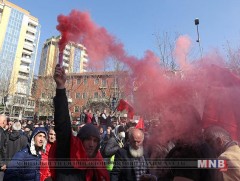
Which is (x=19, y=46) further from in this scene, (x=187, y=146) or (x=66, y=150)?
(x=187, y=146)

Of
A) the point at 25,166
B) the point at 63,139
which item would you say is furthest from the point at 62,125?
the point at 25,166

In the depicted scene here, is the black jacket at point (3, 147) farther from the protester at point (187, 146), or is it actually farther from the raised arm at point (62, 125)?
the protester at point (187, 146)

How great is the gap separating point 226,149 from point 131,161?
1.65m

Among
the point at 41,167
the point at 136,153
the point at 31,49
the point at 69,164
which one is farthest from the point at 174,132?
the point at 31,49

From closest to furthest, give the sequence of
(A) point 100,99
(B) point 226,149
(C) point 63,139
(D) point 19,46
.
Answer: (C) point 63,139 < (B) point 226,149 < (A) point 100,99 < (D) point 19,46

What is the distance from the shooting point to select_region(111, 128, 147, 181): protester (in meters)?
3.86

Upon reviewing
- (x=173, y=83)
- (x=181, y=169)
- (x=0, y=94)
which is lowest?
(x=181, y=169)

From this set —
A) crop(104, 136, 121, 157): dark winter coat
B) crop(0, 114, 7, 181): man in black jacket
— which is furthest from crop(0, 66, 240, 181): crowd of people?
crop(0, 114, 7, 181): man in black jacket

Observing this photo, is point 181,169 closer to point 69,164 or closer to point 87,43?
point 69,164

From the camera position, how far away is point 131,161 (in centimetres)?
394

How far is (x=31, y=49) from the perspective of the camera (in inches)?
3145

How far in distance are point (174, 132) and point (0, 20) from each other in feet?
259

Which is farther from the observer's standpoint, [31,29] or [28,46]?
[31,29]

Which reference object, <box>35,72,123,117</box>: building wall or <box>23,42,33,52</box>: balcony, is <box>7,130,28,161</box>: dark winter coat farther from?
<box>23,42,33,52</box>: balcony
